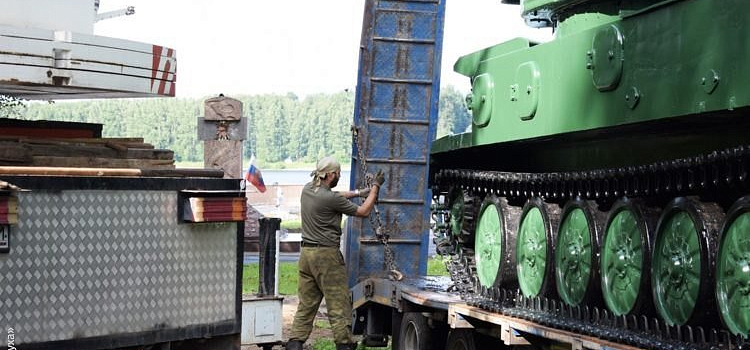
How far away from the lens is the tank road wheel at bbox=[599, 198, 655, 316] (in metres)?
8.80

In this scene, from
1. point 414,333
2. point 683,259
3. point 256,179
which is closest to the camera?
point 683,259

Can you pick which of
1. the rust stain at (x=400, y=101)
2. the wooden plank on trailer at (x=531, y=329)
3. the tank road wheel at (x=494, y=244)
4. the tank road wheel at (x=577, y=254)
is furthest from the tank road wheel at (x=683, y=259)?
the rust stain at (x=400, y=101)

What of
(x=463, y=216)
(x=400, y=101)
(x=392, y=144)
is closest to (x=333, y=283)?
(x=463, y=216)

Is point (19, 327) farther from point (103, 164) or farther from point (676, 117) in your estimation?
point (676, 117)

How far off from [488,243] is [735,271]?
3850 millimetres

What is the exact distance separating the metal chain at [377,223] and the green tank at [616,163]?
5.90 feet

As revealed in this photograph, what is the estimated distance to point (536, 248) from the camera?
1059 cm

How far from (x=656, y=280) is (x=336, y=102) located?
425 ft

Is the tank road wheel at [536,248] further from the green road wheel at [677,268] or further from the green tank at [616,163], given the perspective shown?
the green road wheel at [677,268]

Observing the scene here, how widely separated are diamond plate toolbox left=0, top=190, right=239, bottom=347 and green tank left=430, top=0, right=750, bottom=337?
257 centimetres

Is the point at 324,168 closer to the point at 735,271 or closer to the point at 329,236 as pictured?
the point at 329,236

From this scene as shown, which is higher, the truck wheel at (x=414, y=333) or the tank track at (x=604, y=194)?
the tank track at (x=604, y=194)

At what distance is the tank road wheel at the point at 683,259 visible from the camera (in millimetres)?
8086

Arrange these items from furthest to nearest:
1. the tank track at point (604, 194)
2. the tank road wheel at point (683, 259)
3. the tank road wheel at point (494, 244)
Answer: the tank road wheel at point (494, 244) → the tank road wheel at point (683, 259) → the tank track at point (604, 194)
